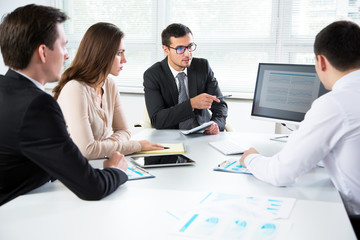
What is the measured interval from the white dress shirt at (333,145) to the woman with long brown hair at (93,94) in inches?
31.1

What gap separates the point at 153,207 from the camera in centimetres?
120

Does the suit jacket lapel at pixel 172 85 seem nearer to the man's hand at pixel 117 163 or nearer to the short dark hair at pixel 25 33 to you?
the man's hand at pixel 117 163

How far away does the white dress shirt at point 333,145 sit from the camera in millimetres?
1343

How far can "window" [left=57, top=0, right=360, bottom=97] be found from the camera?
404 centimetres

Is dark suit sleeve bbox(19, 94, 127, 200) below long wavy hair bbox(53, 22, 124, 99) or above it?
below

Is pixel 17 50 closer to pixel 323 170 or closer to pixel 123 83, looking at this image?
pixel 323 170

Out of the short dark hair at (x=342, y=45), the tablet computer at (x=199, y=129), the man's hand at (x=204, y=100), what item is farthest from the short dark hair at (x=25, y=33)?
the man's hand at (x=204, y=100)

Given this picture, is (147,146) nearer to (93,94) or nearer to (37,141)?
(93,94)

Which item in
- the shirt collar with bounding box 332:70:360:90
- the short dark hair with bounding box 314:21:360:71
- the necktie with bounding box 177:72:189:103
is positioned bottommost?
the necktie with bounding box 177:72:189:103

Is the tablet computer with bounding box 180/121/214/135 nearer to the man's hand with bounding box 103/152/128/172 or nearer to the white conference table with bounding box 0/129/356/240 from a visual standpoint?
the white conference table with bounding box 0/129/356/240

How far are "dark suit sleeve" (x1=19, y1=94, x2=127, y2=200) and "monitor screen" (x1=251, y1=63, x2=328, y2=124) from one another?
4.75 ft

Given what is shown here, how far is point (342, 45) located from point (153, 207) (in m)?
0.99

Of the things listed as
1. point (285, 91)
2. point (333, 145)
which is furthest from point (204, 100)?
point (333, 145)

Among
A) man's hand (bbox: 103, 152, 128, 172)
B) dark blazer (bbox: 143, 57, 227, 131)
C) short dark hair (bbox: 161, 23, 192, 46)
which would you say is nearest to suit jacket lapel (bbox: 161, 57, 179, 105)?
dark blazer (bbox: 143, 57, 227, 131)
